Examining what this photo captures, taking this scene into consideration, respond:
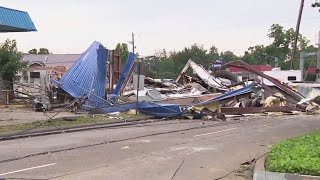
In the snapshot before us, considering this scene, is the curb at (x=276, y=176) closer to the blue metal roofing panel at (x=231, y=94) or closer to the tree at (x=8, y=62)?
the blue metal roofing panel at (x=231, y=94)

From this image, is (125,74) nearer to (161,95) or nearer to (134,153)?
(161,95)

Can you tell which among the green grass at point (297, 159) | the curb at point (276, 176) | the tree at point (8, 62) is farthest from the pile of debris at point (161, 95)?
the curb at point (276, 176)

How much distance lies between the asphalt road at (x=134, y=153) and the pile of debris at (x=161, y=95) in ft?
27.6

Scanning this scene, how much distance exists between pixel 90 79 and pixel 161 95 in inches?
197

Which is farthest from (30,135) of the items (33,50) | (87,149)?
(33,50)

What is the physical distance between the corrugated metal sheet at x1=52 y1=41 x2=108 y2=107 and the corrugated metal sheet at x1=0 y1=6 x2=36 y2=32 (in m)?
5.91

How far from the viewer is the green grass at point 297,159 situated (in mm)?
8648

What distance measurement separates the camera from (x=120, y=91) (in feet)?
108

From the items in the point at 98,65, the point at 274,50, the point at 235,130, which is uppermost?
the point at 274,50

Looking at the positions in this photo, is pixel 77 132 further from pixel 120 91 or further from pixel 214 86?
pixel 214 86

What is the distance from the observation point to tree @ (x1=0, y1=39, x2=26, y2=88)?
42938mm

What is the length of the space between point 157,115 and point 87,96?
550 cm

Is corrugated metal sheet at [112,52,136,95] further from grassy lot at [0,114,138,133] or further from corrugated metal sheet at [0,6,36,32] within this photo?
corrugated metal sheet at [0,6,36,32]

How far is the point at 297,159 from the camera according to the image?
30.8 ft
